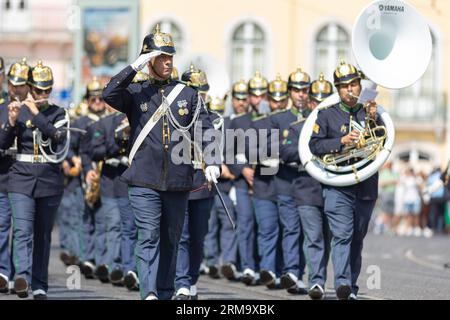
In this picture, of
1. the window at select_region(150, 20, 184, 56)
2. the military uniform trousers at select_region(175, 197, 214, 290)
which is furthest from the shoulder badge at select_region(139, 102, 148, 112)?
the window at select_region(150, 20, 184, 56)

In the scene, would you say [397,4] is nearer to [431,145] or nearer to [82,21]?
[82,21]

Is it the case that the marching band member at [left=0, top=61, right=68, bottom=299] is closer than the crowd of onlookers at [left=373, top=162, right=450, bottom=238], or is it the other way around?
the marching band member at [left=0, top=61, right=68, bottom=299]

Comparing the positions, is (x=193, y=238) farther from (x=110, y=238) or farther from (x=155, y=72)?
(x=110, y=238)

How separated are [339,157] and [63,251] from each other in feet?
24.4

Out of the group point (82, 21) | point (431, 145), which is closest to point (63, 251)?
point (82, 21)

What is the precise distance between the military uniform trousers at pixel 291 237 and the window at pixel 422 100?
31989 millimetres

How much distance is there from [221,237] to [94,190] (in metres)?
1.72

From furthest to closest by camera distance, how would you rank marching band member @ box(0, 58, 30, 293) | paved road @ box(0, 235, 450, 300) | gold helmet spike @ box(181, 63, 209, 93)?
paved road @ box(0, 235, 450, 300) → gold helmet spike @ box(181, 63, 209, 93) → marching band member @ box(0, 58, 30, 293)

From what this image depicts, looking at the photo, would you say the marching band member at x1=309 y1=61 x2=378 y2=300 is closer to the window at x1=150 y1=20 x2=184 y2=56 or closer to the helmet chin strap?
the helmet chin strap

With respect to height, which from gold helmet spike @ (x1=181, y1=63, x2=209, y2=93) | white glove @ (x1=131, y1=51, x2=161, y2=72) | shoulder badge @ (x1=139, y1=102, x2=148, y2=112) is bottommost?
shoulder badge @ (x1=139, y1=102, x2=148, y2=112)

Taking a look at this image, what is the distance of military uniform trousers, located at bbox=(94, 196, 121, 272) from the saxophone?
30 centimetres

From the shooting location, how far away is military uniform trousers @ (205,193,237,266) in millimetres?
18125

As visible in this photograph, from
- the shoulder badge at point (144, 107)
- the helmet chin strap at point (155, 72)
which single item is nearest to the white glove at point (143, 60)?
the helmet chin strap at point (155, 72)
